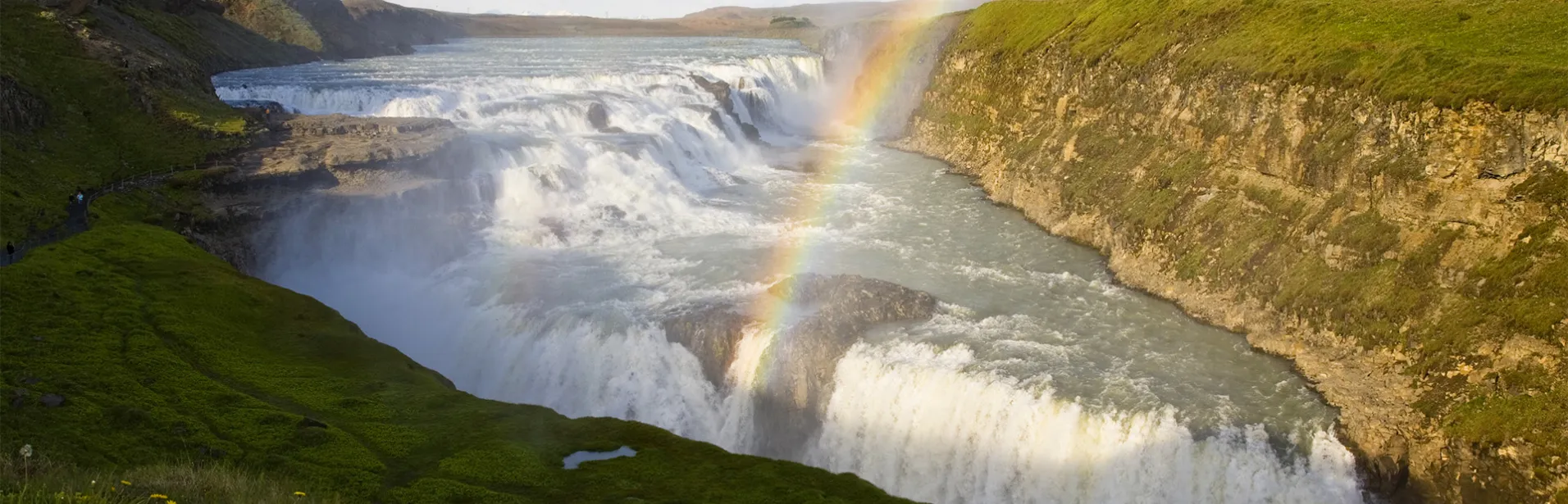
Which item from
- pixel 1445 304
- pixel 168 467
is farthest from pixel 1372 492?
pixel 168 467

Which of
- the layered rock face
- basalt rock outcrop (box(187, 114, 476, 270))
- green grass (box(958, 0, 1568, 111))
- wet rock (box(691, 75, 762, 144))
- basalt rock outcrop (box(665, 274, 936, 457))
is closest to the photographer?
the layered rock face

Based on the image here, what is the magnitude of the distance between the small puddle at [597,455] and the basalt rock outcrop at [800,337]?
939cm

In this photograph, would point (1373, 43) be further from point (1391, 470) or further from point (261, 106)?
point (261, 106)

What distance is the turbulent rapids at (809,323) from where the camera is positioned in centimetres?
2495

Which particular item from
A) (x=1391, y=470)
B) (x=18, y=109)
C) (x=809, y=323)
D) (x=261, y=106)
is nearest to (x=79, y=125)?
(x=18, y=109)

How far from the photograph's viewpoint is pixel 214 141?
42125 millimetres

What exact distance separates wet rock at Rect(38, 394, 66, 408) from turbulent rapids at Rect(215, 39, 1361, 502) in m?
14.1

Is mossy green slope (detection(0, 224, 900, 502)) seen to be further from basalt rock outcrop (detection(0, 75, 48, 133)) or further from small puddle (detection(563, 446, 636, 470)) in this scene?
basalt rock outcrop (detection(0, 75, 48, 133))

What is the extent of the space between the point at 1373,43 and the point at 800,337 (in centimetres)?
2265

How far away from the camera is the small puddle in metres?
19.2

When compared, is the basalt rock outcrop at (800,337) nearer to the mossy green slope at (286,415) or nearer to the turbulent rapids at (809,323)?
the turbulent rapids at (809,323)

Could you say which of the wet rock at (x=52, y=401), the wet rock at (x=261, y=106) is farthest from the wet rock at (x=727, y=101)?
the wet rock at (x=52, y=401)

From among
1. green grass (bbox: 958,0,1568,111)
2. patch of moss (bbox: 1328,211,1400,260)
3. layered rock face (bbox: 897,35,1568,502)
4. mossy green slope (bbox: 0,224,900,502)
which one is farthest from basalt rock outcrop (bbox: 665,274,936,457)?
green grass (bbox: 958,0,1568,111)

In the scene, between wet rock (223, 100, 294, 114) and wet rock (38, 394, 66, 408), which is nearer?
wet rock (38, 394, 66, 408)
